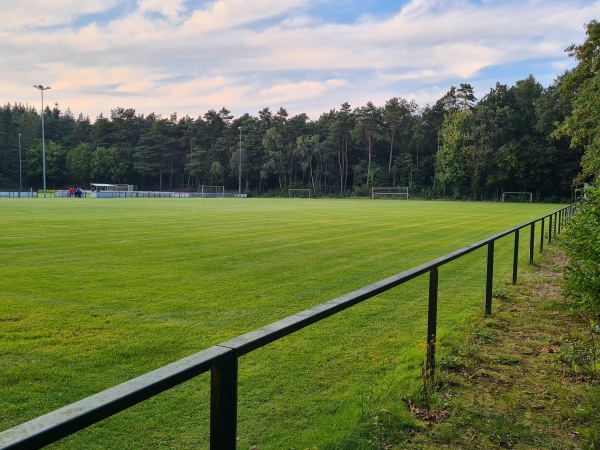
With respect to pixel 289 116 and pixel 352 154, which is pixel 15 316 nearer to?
pixel 352 154

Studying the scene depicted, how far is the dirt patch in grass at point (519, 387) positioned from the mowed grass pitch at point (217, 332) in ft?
1.09

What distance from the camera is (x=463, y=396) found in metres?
4.12

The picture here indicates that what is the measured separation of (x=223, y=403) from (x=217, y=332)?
3953 millimetres

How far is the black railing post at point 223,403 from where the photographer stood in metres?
1.74

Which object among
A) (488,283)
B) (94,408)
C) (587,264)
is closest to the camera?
(94,408)

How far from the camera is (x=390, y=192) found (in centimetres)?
8200

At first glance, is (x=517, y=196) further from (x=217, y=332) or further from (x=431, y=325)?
(x=431, y=325)

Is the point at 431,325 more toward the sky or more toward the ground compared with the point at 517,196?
more toward the ground

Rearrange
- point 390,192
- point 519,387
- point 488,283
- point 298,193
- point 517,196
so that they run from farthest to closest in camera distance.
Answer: point 298,193 < point 390,192 < point 517,196 < point 488,283 < point 519,387

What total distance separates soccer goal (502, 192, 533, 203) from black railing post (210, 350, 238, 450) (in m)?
72.2

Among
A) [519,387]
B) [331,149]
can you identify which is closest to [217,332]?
[519,387]

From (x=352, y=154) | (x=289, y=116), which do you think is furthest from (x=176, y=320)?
(x=289, y=116)

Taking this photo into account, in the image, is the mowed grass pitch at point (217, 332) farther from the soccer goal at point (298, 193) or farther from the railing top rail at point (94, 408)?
the soccer goal at point (298, 193)

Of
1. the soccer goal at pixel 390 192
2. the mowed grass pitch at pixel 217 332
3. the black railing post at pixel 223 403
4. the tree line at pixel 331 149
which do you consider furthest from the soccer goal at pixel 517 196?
the black railing post at pixel 223 403
